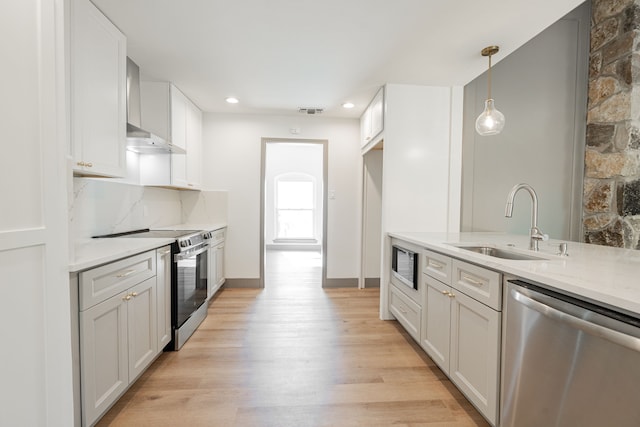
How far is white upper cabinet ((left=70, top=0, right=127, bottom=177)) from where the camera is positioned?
1.57 metres

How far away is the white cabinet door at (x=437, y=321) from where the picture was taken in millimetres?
1765

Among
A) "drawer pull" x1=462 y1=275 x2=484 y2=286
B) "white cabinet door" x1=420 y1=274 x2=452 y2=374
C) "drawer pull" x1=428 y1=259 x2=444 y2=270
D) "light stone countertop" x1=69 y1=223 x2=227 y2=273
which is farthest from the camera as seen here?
"drawer pull" x1=428 y1=259 x2=444 y2=270

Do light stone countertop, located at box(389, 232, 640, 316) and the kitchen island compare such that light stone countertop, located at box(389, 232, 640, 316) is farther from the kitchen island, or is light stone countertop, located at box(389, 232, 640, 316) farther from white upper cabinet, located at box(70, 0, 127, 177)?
white upper cabinet, located at box(70, 0, 127, 177)

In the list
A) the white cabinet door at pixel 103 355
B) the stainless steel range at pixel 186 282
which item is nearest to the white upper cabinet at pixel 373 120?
the stainless steel range at pixel 186 282

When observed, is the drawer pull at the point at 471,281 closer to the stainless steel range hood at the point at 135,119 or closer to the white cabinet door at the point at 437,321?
the white cabinet door at the point at 437,321

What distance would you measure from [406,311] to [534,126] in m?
2.68

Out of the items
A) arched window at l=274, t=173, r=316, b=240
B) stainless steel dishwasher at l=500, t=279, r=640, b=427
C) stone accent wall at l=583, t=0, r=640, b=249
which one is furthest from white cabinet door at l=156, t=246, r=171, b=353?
arched window at l=274, t=173, r=316, b=240

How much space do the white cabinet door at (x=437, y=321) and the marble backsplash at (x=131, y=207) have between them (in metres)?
2.17

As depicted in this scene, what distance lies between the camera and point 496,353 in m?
1.32

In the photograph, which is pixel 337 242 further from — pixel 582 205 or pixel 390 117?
pixel 582 205

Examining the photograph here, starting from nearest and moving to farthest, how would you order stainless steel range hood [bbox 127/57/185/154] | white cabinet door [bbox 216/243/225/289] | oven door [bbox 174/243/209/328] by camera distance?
1. stainless steel range hood [bbox 127/57/185/154]
2. oven door [bbox 174/243/209/328]
3. white cabinet door [bbox 216/243/225/289]

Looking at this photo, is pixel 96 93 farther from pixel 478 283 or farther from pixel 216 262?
pixel 478 283

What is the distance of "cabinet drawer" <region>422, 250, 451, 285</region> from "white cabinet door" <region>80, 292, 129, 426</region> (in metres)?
2.03

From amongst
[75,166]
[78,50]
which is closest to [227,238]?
[75,166]
